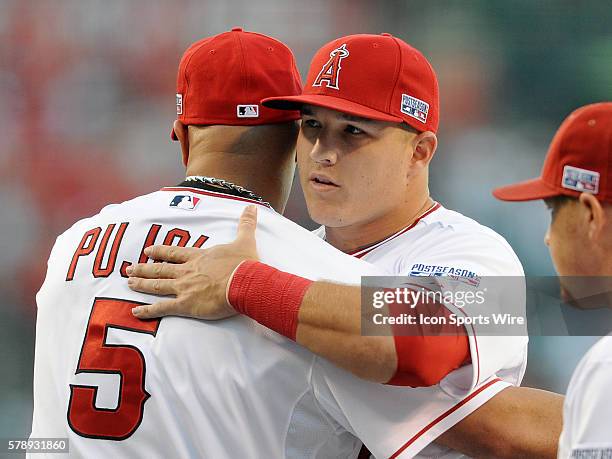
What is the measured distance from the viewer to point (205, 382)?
1426mm

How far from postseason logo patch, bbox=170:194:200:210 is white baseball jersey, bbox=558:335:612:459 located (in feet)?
2.51

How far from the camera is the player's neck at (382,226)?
75.3 inches

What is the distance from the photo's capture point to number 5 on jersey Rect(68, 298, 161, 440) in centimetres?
144

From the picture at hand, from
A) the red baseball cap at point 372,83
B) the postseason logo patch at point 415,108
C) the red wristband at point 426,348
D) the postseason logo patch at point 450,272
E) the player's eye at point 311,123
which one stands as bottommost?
the red wristband at point 426,348

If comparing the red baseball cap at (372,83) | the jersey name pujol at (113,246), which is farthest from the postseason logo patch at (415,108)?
the jersey name pujol at (113,246)

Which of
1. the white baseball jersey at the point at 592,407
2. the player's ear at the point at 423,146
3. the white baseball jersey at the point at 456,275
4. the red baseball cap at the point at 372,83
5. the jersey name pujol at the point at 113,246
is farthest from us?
the player's ear at the point at 423,146

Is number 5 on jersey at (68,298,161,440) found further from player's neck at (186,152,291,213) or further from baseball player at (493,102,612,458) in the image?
baseball player at (493,102,612,458)

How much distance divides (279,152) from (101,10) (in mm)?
2981

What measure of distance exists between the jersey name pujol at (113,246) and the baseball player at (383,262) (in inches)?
1.1

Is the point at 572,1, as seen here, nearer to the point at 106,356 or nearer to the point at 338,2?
the point at 338,2

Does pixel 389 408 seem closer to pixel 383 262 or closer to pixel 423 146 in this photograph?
pixel 383 262

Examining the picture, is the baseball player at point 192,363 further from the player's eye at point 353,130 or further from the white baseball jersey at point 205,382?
the player's eye at point 353,130

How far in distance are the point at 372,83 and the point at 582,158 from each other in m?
0.63

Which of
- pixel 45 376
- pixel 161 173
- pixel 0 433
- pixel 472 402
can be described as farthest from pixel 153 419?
pixel 161 173
